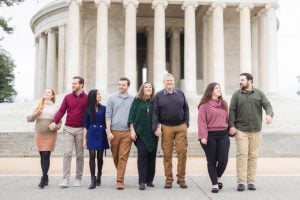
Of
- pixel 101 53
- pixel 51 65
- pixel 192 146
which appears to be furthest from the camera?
pixel 51 65

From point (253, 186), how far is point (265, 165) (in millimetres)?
7702

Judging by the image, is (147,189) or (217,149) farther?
(217,149)

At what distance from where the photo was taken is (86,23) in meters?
51.1

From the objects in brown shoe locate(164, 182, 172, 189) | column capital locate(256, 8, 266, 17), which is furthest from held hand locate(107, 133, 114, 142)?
column capital locate(256, 8, 266, 17)

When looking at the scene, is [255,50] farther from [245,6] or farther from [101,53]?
[101,53]

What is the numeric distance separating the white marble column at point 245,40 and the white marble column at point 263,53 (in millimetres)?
2360

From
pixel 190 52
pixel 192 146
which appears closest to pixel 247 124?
pixel 192 146

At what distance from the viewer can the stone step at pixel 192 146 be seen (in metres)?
24.1

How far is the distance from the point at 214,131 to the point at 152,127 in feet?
5.58

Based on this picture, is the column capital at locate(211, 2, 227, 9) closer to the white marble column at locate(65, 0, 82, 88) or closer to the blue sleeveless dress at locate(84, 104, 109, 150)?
the white marble column at locate(65, 0, 82, 88)

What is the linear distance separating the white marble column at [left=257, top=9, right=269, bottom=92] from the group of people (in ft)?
120

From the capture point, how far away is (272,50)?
47406 mm

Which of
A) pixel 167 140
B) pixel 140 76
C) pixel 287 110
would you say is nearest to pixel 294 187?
pixel 167 140

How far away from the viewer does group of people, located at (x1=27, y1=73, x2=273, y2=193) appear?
11594 mm
